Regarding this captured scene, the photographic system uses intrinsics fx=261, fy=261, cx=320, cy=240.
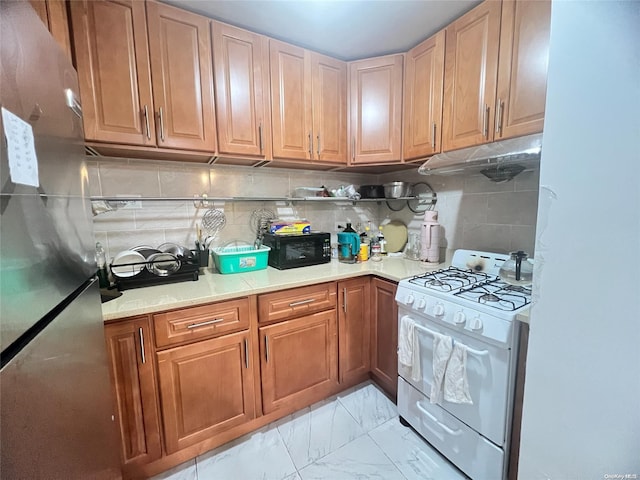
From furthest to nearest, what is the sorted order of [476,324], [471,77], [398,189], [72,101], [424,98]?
1. [398,189]
2. [424,98]
3. [471,77]
4. [476,324]
5. [72,101]

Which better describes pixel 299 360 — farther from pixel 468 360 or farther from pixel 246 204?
pixel 246 204

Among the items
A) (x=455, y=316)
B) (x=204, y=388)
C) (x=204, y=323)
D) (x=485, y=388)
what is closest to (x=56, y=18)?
(x=204, y=323)

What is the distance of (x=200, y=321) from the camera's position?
1220 mm

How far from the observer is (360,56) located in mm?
1804

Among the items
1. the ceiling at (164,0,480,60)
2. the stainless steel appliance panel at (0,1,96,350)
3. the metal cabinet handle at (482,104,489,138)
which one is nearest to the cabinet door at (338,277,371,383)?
the metal cabinet handle at (482,104,489,138)

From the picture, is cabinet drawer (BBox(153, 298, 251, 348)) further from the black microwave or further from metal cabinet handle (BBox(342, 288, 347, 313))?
metal cabinet handle (BBox(342, 288, 347, 313))

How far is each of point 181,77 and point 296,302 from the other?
52.6 inches

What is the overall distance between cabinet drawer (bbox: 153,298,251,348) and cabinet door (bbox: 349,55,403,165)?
1293mm

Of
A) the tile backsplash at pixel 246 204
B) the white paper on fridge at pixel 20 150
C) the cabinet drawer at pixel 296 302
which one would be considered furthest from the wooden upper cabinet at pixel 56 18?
the cabinet drawer at pixel 296 302

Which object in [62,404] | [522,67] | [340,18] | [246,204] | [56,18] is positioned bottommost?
[62,404]

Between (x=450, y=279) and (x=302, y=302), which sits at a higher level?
(x=450, y=279)

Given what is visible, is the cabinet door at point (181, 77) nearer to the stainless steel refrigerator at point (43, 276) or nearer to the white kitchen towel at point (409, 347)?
the stainless steel refrigerator at point (43, 276)

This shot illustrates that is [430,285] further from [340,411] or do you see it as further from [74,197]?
[74,197]

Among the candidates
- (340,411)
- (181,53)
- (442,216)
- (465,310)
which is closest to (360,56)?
(181,53)
